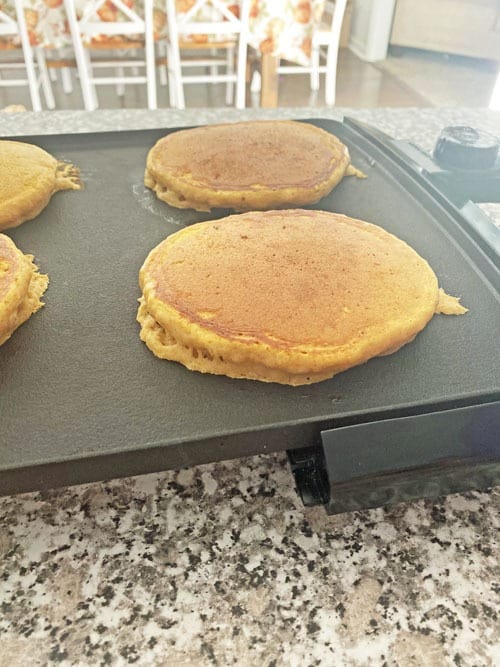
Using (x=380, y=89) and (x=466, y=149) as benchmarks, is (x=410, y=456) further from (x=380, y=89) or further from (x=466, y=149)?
(x=380, y=89)

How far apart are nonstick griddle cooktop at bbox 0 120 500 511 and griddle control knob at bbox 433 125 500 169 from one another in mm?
177

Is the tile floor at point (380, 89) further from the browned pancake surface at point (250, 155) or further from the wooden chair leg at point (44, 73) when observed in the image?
the browned pancake surface at point (250, 155)

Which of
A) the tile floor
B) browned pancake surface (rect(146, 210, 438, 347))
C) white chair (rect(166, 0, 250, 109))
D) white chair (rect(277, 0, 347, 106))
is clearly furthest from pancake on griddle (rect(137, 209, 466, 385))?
the tile floor

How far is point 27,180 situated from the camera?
1.07 m

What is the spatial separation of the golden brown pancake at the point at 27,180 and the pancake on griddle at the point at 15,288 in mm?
137

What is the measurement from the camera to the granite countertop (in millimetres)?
548

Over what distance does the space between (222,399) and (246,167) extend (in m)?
0.64

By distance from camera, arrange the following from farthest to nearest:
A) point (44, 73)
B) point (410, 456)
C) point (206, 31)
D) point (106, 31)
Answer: point (44, 73) < point (206, 31) < point (106, 31) < point (410, 456)

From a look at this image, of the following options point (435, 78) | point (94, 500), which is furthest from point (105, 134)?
point (435, 78)

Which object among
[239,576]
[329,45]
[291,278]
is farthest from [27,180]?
[329,45]

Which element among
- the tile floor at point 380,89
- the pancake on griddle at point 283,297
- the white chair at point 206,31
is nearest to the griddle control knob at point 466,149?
the pancake on griddle at point 283,297

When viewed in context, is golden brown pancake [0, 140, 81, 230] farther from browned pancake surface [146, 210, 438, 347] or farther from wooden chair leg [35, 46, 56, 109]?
wooden chair leg [35, 46, 56, 109]

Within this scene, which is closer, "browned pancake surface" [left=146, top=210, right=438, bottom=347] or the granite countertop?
the granite countertop

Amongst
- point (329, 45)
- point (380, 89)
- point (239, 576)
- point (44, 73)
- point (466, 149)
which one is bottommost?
point (380, 89)
